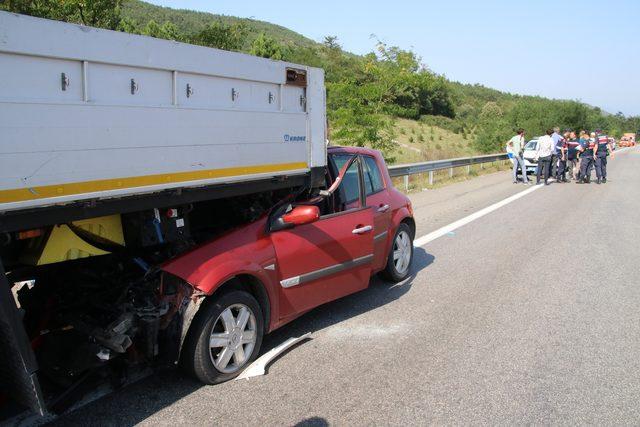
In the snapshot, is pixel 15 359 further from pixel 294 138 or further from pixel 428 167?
pixel 428 167

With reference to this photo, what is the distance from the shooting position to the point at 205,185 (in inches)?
142

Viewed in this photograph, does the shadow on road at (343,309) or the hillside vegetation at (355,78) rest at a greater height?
the hillside vegetation at (355,78)

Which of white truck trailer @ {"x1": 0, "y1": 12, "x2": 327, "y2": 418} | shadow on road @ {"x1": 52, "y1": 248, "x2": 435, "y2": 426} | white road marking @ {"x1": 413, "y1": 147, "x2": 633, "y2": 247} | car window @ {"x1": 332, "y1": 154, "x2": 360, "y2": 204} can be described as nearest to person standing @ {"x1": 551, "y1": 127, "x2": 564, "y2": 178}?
white road marking @ {"x1": 413, "y1": 147, "x2": 633, "y2": 247}

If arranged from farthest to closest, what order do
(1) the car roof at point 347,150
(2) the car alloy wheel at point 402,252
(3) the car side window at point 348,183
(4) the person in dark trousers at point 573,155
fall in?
1. (4) the person in dark trousers at point 573,155
2. (2) the car alloy wheel at point 402,252
3. (1) the car roof at point 347,150
4. (3) the car side window at point 348,183

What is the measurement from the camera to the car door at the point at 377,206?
5.55 metres

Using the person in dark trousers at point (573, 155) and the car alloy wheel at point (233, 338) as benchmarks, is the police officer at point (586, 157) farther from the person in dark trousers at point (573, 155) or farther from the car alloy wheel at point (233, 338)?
the car alloy wheel at point (233, 338)

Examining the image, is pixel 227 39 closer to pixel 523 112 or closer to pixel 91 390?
pixel 91 390

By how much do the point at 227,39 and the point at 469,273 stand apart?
645 inches

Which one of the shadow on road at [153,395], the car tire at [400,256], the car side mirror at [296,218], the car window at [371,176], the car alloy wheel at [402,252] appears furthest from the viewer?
the car alloy wheel at [402,252]

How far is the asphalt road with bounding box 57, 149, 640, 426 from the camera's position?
343 centimetres

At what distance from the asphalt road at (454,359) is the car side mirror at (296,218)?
1.03 meters

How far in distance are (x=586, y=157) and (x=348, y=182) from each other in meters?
16.4


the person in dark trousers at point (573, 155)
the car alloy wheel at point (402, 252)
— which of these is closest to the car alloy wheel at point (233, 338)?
the car alloy wheel at point (402, 252)

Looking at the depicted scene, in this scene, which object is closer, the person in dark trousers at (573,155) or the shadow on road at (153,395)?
the shadow on road at (153,395)
